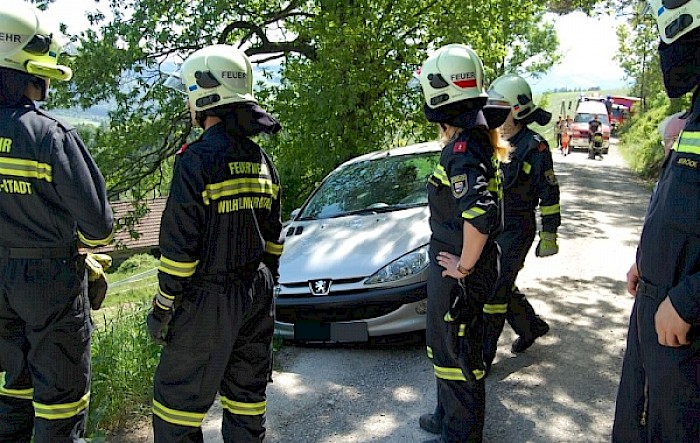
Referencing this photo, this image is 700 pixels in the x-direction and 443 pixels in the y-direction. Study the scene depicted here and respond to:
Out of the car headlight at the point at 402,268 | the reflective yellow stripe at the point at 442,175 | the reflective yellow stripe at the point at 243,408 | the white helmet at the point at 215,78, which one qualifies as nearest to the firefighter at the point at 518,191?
the car headlight at the point at 402,268

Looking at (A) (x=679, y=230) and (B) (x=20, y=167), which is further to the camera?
(B) (x=20, y=167)

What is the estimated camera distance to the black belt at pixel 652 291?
230cm

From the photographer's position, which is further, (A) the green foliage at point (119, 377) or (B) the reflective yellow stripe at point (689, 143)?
(A) the green foliage at point (119, 377)

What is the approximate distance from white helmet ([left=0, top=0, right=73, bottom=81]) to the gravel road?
2.17 meters

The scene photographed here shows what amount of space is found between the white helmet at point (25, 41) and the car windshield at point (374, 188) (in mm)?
3437

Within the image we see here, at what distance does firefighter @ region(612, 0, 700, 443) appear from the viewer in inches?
85.0

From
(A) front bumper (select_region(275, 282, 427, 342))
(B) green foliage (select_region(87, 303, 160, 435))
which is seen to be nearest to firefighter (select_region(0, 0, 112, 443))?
(B) green foliage (select_region(87, 303, 160, 435))

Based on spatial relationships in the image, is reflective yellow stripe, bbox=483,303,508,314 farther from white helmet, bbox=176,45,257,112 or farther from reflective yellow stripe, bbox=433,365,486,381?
white helmet, bbox=176,45,257,112

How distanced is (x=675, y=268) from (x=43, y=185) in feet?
8.40

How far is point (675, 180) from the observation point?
2223 millimetres

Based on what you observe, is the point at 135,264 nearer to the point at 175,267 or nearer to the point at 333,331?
the point at 333,331

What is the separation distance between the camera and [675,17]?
221 centimetres

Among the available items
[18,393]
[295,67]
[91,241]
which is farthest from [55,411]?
[295,67]

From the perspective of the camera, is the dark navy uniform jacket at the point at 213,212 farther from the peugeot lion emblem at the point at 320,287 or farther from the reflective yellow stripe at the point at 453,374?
the peugeot lion emblem at the point at 320,287
